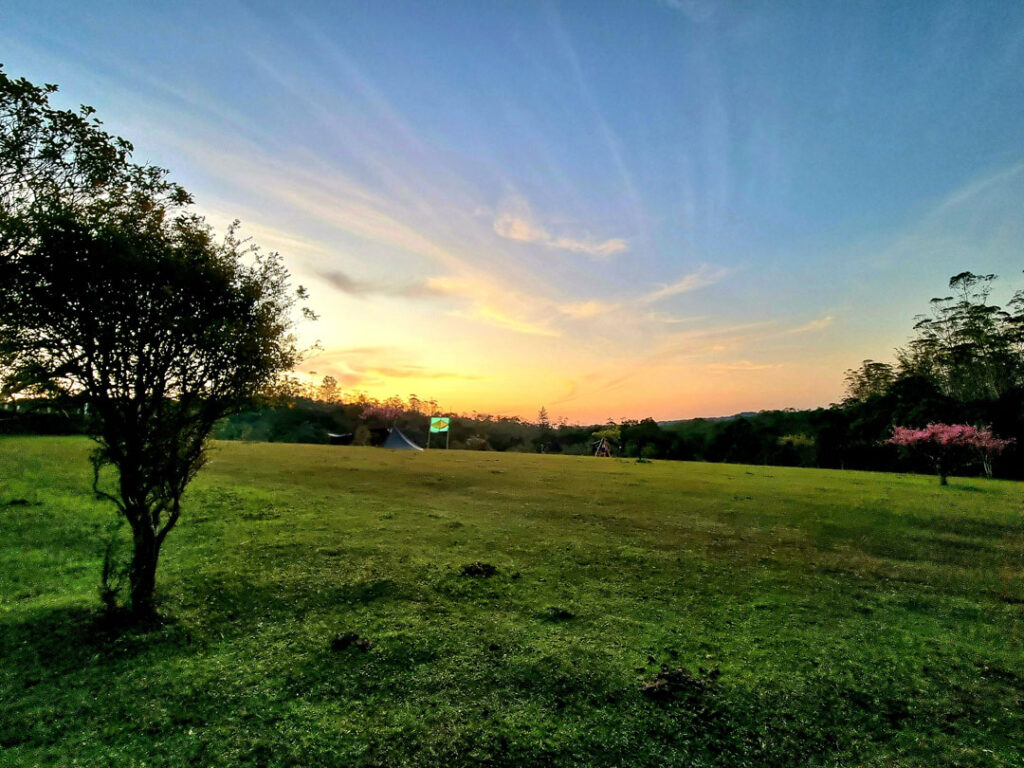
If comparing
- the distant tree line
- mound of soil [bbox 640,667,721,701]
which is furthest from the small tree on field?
the distant tree line

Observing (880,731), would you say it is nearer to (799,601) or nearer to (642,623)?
(642,623)

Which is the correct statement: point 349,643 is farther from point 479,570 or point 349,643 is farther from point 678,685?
point 678,685

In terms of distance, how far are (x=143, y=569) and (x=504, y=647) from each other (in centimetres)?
535

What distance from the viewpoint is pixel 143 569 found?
6.46 metres

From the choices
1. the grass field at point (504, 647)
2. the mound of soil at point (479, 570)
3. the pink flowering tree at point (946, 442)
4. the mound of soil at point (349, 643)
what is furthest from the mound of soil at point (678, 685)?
the pink flowering tree at point (946, 442)

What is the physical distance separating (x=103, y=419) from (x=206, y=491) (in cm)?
1020

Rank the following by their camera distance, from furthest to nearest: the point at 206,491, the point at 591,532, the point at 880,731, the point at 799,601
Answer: the point at 206,491
the point at 591,532
the point at 799,601
the point at 880,731

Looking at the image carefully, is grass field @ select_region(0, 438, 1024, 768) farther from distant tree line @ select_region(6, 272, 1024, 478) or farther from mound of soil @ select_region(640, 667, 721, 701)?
distant tree line @ select_region(6, 272, 1024, 478)

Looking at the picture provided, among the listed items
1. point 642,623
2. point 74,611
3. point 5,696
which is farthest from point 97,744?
point 642,623

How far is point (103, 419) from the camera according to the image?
612 cm

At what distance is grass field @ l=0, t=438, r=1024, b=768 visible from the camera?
413 centimetres

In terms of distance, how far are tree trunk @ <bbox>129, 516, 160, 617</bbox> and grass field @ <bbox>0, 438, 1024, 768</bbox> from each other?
39 cm

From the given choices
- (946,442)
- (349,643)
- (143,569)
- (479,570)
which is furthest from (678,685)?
(946,442)

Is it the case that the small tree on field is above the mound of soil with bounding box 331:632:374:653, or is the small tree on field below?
A: above
